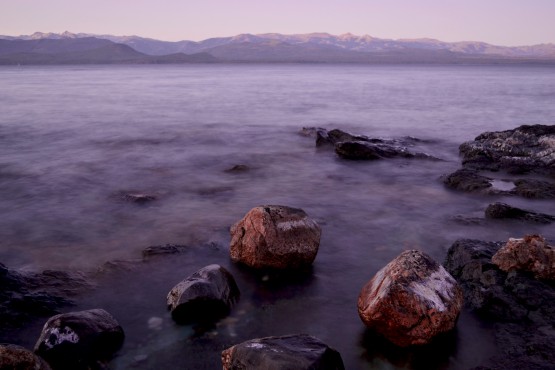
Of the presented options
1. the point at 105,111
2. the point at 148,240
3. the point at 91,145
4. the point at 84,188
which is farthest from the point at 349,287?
the point at 105,111

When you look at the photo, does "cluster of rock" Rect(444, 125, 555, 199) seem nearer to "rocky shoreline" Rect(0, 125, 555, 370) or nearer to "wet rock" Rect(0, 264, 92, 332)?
"rocky shoreline" Rect(0, 125, 555, 370)

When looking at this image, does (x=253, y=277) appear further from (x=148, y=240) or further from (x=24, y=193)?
(x=24, y=193)

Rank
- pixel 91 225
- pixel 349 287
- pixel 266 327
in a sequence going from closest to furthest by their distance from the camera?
pixel 266 327 → pixel 349 287 → pixel 91 225

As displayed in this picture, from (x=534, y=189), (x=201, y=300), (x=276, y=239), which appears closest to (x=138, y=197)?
(x=276, y=239)

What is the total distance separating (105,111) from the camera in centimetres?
3138

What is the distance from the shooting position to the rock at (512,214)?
10166 millimetres

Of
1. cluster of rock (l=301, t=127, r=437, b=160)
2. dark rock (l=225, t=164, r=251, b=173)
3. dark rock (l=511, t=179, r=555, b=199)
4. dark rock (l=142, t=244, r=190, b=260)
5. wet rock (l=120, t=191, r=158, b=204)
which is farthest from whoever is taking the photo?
cluster of rock (l=301, t=127, r=437, b=160)

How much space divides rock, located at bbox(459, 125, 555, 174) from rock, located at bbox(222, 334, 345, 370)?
462 inches

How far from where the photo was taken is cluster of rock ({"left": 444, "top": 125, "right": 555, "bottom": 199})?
488 inches

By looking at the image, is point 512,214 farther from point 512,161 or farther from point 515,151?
point 515,151

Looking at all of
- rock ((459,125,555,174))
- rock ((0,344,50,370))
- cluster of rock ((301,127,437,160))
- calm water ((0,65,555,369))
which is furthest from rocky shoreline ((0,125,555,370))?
cluster of rock ((301,127,437,160))

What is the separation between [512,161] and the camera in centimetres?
1514

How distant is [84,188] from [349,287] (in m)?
8.67

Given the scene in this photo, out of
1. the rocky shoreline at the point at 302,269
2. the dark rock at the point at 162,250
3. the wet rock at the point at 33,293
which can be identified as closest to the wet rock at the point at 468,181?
the rocky shoreline at the point at 302,269
